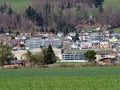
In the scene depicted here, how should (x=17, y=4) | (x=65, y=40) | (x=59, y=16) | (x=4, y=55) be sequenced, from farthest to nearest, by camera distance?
(x=59, y=16), (x=17, y=4), (x=65, y=40), (x=4, y=55)

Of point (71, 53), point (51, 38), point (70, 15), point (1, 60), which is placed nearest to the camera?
point (1, 60)

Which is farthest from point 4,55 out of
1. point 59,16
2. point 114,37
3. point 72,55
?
point 59,16

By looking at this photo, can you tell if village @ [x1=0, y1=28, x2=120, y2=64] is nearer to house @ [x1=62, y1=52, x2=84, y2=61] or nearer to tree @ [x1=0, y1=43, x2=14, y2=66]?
house @ [x1=62, y1=52, x2=84, y2=61]

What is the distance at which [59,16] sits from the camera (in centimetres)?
16988

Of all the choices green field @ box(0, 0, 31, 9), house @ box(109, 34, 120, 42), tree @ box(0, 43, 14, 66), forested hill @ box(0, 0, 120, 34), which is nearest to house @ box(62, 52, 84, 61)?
tree @ box(0, 43, 14, 66)

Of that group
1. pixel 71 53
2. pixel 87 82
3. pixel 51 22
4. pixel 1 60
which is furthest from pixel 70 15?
pixel 87 82

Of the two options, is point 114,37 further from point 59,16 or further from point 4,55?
point 4,55

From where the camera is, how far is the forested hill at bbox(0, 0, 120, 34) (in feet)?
539

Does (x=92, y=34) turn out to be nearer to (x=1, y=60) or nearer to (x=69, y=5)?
(x=69, y=5)

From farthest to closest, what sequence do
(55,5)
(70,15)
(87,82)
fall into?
(55,5), (70,15), (87,82)

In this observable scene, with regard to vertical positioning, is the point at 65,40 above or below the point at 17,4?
below

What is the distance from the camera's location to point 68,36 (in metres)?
159

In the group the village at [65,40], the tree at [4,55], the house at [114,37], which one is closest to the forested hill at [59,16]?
the village at [65,40]

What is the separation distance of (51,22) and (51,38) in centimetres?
1268
